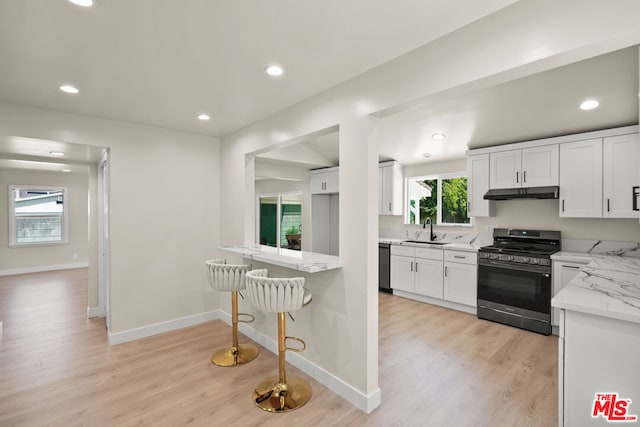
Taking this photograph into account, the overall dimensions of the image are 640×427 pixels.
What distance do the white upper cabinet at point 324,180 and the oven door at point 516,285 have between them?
2.65 meters

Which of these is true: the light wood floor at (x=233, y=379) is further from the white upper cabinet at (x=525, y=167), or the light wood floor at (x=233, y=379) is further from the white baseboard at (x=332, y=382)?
the white upper cabinet at (x=525, y=167)

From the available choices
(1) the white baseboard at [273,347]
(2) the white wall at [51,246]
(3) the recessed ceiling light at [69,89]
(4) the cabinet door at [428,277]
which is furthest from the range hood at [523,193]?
(2) the white wall at [51,246]

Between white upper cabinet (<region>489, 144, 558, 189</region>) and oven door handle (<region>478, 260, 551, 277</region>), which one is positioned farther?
white upper cabinet (<region>489, 144, 558, 189</region>)

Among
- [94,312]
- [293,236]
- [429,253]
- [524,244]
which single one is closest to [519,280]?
[524,244]

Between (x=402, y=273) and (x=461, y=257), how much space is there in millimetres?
975

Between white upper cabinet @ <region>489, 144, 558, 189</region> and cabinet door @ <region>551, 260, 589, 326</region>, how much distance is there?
0.95m

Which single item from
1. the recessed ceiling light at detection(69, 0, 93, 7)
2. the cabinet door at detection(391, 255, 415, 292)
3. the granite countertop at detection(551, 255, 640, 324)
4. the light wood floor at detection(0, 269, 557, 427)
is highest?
the recessed ceiling light at detection(69, 0, 93, 7)

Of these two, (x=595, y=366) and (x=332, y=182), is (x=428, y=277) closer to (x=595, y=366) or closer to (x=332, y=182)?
(x=332, y=182)

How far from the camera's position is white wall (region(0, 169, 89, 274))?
22.1 feet

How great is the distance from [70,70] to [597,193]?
16.3 ft

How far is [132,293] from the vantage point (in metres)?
3.54

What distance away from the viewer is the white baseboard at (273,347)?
2.27 metres

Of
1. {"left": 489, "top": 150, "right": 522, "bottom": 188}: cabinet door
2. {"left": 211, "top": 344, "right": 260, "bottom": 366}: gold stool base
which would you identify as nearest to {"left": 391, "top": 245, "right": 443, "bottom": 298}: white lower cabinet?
{"left": 489, "top": 150, "right": 522, "bottom": 188}: cabinet door
